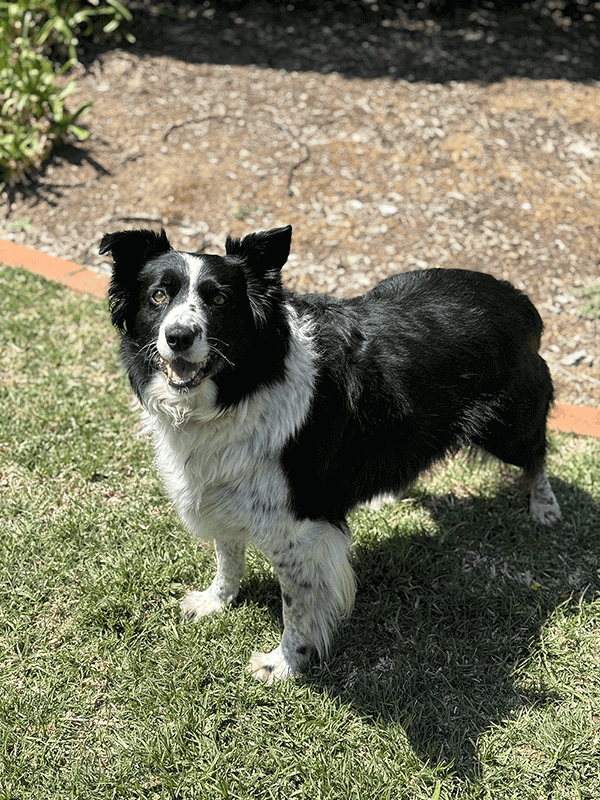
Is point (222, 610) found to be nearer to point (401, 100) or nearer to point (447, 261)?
point (447, 261)

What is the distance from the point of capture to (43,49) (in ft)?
19.8

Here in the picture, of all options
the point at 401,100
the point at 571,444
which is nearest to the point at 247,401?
the point at 571,444

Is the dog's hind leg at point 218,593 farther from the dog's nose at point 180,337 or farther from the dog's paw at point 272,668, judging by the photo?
the dog's nose at point 180,337

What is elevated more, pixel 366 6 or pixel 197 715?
pixel 366 6

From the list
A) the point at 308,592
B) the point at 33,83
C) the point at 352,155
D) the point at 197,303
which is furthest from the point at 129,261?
the point at 33,83

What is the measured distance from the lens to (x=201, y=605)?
317 centimetres

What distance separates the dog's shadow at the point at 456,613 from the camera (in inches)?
112

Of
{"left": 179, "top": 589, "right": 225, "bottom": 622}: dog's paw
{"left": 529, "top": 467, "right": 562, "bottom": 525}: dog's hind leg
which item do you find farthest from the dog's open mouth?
{"left": 529, "top": 467, "right": 562, "bottom": 525}: dog's hind leg

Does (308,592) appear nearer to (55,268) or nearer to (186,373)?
(186,373)

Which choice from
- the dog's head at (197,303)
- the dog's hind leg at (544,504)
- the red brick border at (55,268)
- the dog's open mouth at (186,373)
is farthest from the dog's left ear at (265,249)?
the red brick border at (55,268)

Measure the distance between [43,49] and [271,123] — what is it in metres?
2.15

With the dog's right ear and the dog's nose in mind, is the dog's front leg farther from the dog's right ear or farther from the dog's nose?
the dog's right ear

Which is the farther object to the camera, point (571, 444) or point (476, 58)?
point (476, 58)

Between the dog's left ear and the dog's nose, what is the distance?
370 millimetres
